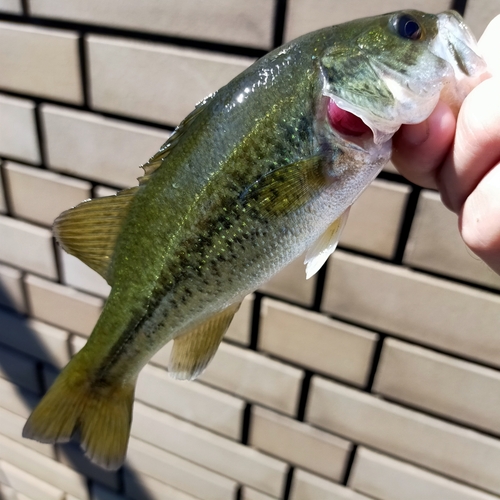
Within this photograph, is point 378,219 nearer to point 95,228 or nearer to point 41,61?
point 95,228

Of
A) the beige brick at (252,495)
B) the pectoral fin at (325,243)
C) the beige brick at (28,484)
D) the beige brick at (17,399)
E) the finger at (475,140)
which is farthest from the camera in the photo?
the beige brick at (28,484)

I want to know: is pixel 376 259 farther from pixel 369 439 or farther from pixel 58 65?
pixel 58 65

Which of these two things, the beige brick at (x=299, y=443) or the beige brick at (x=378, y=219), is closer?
the beige brick at (x=378, y=219)

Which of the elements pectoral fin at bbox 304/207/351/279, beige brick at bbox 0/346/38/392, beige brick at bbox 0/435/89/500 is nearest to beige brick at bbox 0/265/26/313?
beige brick at bbox 0/346/38/392

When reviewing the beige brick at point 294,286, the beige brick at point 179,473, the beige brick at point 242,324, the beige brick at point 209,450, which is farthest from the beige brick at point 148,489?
the beige brick at point 294,286

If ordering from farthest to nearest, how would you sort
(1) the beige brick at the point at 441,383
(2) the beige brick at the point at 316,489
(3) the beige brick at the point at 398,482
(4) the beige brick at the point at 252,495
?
1. (4) the beige brick at the point at 252,495
2. (2) the beige brick at the point at 316,489
3. (3) the beige brick at the point at 398,482
4. (1) the beige brick at the point at 441,383

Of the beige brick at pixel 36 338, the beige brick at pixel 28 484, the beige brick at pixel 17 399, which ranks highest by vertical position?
the beige brick at pixel 36 338

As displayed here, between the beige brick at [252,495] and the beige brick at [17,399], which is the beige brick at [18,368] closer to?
the beige brick at [17,399]

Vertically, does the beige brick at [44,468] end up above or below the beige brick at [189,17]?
below

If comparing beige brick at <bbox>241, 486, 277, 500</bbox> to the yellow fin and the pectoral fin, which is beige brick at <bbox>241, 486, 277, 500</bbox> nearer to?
the yellow fin
